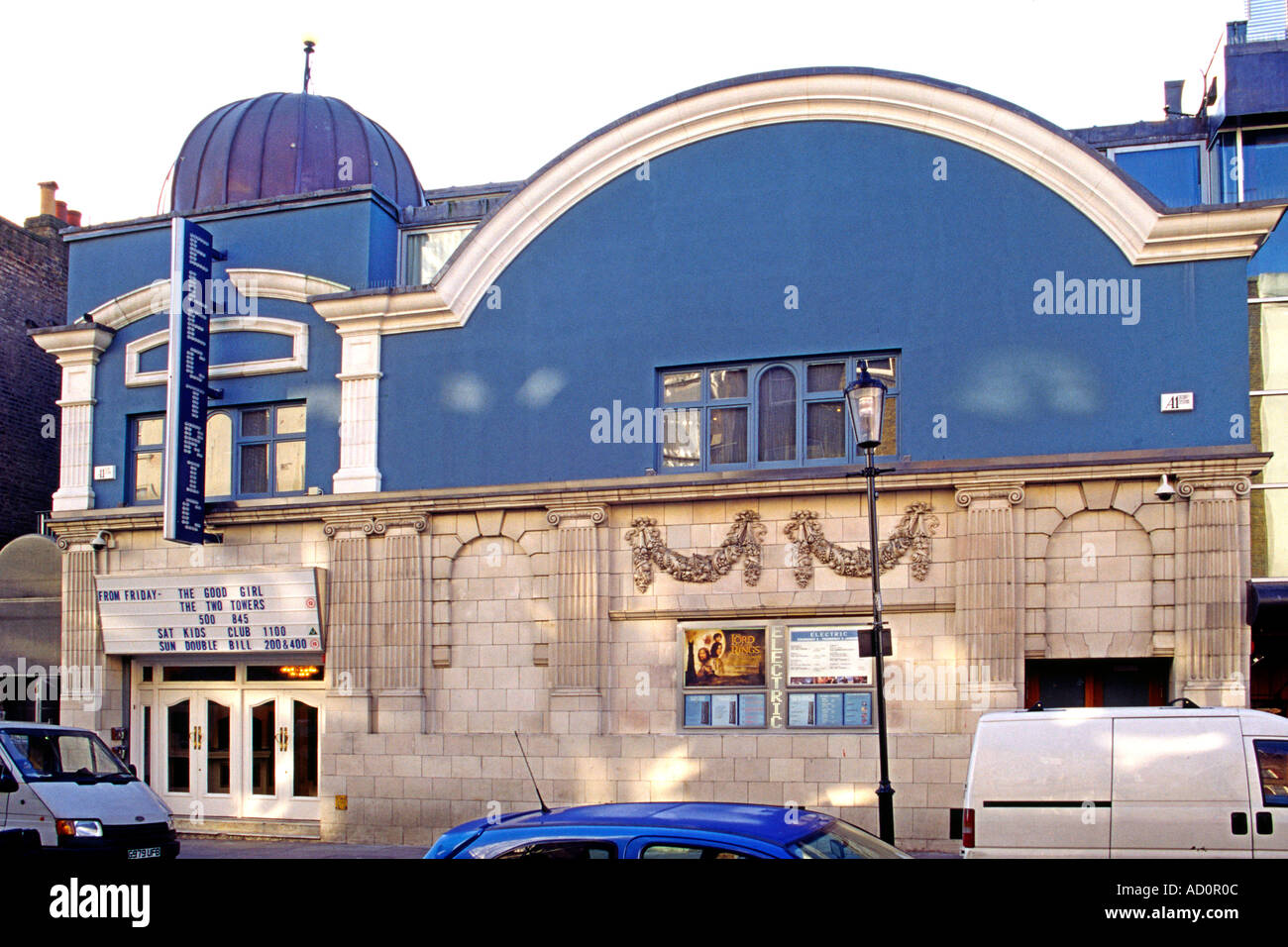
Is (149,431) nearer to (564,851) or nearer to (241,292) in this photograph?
(241,292)

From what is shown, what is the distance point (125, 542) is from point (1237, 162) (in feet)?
60.5

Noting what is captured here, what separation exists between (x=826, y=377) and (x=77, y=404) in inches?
510

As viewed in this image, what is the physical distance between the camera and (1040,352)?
16.1 metres

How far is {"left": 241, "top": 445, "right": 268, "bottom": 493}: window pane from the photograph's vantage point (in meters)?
20.0

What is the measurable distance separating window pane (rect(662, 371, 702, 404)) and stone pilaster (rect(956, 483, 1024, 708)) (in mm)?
4085

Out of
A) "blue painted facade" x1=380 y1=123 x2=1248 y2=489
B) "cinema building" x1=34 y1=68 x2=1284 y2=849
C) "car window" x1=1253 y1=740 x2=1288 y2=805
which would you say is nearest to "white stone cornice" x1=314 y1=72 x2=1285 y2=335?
"cinema building" x1=34 y1=68 x2=1284 y2=849

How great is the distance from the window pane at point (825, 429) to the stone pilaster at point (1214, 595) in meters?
4.42

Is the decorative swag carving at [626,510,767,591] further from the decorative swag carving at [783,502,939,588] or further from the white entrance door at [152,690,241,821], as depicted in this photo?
the white entrance door at [152,690,241,821]

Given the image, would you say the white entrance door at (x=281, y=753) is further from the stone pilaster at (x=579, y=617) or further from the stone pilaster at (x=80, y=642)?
the stone pilaster at (x=579, y=617)

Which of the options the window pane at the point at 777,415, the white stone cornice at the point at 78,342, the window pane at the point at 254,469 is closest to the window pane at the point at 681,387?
the window pane at the point at 777,415

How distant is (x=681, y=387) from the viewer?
1791cm

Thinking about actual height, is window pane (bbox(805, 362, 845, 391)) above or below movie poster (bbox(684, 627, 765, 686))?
above
